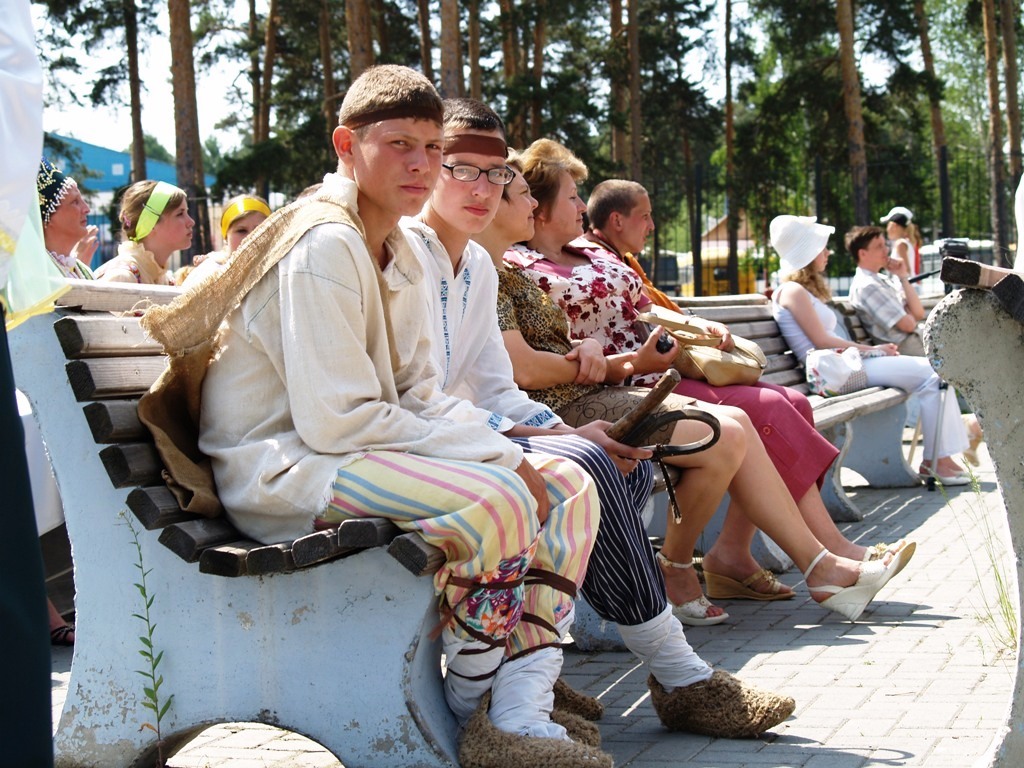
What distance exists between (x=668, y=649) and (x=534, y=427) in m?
0.71

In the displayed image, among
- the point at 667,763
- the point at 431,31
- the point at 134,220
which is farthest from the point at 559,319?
the point at 431,31

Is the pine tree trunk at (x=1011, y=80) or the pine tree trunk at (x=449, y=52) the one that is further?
the pine tree trunk at (x=1011, y=80)

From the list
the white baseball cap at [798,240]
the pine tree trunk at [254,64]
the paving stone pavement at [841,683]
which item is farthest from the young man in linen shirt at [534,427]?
the pine tree trunk at [254,64]

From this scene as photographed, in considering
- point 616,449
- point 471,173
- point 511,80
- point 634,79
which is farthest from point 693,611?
point 634,79

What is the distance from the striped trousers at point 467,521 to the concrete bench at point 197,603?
0.22 ft

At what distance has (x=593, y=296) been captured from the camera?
16.8 feet

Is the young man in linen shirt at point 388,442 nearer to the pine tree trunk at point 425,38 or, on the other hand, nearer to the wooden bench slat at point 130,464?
the wooden bench slat at point 130,464

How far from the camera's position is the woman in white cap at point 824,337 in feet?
26.6

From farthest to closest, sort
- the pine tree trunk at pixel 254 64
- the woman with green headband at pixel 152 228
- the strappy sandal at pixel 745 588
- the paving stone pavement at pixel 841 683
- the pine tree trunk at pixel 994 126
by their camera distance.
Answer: the pine tree trunk at pixel 254 64, the pine tree trunk at pixel 994 126, the woman with green headband at pixel 152 228, the strappy sandal at pixel 745 588, the paving stone pavement at pixel 841 683

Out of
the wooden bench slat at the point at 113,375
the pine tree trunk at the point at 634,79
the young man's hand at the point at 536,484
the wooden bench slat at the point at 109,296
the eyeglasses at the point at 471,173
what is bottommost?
the young man's hand at the point at 536,484

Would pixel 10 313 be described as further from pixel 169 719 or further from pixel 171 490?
pixel 169 719

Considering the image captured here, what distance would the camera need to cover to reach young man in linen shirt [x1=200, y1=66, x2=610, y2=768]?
2.96 m

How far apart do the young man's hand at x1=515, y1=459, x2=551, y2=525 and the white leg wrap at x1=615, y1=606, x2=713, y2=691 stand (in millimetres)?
566

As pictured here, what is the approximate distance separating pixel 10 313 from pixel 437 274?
5.31ft
